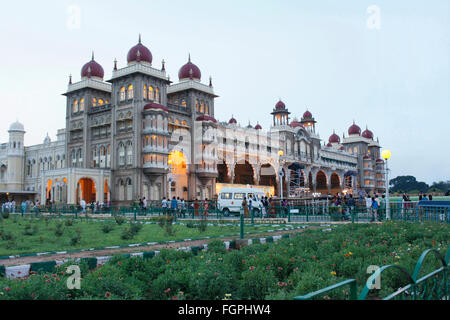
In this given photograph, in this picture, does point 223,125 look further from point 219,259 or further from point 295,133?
point 219,259

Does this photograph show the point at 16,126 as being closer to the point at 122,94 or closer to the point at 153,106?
the point at 122,94

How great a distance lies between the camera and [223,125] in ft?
183

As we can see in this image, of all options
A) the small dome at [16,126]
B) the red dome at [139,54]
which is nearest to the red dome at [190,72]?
the red dome at [139,54]

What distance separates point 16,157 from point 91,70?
19994mm

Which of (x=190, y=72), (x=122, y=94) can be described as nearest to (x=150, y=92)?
(x=122, y=94)

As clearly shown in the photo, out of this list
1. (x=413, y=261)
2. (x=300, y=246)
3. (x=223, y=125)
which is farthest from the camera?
(x=223, y=125)

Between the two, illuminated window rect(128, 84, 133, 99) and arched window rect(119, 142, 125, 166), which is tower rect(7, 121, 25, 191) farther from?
illuminated window rect(128, 84, 133, 99)

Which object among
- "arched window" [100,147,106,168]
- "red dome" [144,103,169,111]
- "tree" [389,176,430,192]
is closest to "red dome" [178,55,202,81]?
"red dome" [144,103,169,111]

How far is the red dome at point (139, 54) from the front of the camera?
47125 millimetres

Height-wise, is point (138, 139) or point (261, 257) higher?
point (138, 139)

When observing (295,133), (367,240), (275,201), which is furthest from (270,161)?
(367,240)

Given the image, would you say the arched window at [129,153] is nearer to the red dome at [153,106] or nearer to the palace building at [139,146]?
the palace building at [139,146]

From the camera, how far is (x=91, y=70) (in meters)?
53.4

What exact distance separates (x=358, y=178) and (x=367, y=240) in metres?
82.7
